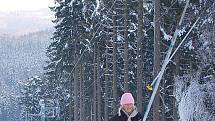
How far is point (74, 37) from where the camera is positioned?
41250mm

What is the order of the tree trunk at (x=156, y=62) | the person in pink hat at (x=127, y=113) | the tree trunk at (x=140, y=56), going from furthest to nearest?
the tree trunk at (x=140, y=56) < the tree trunk at (x=156, y=62) < the person in pink hat at (x=127, y=113)

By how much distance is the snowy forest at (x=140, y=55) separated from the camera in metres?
14.3

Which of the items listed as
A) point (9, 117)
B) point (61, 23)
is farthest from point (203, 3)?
point (9, 117)

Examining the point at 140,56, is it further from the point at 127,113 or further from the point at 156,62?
the point at 127,113

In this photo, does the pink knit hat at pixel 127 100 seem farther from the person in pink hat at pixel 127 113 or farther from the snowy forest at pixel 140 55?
the snowy forest at pixel 140 55

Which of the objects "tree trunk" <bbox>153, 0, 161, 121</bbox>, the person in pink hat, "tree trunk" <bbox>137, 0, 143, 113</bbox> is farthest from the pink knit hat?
"tree trunk" <bbox>137, 0, 143, 113</bbox>

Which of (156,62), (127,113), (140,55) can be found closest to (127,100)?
(127,113)

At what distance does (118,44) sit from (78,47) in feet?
27.9

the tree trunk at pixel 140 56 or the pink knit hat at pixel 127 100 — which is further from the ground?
the tree trunk at pixel 140 56

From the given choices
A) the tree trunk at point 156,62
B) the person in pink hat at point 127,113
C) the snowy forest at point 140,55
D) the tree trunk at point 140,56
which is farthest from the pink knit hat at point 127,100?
the tree trunk at point 140,56

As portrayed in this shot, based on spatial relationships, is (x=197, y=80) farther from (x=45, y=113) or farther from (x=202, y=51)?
(x=45, y=113)

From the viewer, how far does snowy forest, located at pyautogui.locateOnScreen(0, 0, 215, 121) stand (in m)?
14.3

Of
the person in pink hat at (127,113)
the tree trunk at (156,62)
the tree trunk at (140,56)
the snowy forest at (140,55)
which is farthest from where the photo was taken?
the tree trunk at (140,56)

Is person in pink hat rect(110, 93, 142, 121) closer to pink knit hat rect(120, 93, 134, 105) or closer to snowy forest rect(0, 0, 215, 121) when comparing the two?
pink knit hat rect(120, 93, 134, 105)
